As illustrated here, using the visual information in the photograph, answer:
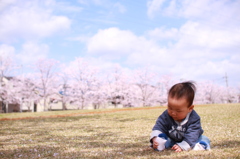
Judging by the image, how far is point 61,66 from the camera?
5409 centimetres

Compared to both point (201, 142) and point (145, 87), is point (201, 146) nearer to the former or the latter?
point (201, 142)

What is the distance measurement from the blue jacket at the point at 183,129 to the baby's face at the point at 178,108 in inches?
6.8

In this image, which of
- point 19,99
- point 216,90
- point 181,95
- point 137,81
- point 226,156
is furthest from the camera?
point 216,90

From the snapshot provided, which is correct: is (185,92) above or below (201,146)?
above

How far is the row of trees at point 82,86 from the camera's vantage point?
5025 cm

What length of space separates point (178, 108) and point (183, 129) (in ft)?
1.76

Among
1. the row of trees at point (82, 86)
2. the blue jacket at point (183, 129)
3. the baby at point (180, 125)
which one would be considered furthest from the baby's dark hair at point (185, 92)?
the row of trees at point (82, 86)

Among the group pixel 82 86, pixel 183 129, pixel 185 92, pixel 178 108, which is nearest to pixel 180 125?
pixel 183 129

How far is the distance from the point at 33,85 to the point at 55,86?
16.0 ft

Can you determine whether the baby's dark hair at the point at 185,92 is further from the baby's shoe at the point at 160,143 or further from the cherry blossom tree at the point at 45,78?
the cherry blossom tree at the point at 45,78

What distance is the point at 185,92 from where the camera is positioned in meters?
4.04

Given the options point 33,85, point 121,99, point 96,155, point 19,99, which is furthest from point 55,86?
point 96,155

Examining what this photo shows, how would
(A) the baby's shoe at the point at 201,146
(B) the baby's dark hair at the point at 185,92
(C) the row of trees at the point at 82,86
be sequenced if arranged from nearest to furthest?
(B) the baby's dark hair at the point at 185,92, (A) the baby's shoe at the point at 201,146, (C) the row of trees at the point at 82,86

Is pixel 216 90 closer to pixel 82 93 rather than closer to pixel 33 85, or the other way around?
pixel 82 93
